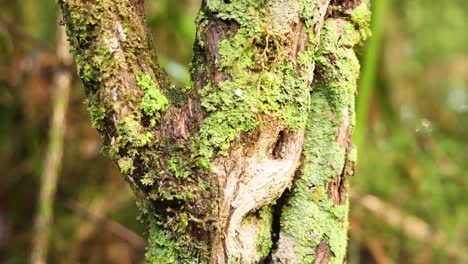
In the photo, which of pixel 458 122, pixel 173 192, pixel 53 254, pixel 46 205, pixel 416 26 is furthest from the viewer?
pixel 416 26

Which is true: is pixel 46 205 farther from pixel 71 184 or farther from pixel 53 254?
pixel 71 184

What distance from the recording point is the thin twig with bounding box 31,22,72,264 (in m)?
1.25

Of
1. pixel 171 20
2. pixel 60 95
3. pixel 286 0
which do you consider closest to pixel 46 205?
pixel 60 95

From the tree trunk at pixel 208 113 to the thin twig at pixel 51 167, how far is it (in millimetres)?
783

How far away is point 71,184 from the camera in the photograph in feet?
5.47

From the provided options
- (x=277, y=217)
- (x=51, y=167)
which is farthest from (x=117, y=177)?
(x=277, y=217)

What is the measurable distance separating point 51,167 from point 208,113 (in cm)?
89

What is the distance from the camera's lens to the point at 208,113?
20.8 inches

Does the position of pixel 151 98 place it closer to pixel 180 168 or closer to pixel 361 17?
pixel 180 168

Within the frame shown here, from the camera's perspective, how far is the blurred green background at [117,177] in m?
1.47

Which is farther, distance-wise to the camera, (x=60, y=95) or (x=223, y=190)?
(x=60, y=95)

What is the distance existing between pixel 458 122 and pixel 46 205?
2.02 meters

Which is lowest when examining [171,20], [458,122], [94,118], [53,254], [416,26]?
[53,254]

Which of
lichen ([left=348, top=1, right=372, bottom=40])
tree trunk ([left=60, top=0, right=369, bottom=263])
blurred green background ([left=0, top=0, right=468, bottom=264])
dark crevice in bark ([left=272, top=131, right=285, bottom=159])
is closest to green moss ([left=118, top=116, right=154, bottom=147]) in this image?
tree trunk ([left=60, top=0, right=369, bottom=263])
